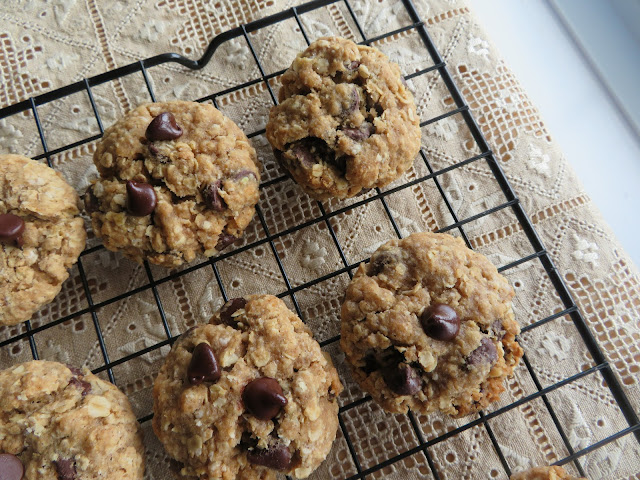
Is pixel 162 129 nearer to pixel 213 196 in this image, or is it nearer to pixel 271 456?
pixel 213 196

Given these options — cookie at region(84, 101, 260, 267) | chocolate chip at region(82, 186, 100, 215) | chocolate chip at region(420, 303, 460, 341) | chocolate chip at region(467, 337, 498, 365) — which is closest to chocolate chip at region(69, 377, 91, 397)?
cookie at region(84, 101, 260, 267)

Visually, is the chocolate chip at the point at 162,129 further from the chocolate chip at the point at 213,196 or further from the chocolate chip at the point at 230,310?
the chocolate chip at the point at 230,310

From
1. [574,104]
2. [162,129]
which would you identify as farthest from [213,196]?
[574,104]

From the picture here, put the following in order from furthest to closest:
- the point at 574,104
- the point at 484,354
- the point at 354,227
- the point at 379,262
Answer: the point at 574,104 < the point at 354,227 < the point at 379,262 < the point at 484,354

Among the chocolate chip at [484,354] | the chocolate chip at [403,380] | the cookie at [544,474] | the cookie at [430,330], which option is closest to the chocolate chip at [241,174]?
the cookie at [430,330]

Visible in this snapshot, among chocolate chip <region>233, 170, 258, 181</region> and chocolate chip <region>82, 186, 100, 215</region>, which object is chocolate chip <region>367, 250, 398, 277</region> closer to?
chocolate chip <region>233, 170, 258, 181</region>

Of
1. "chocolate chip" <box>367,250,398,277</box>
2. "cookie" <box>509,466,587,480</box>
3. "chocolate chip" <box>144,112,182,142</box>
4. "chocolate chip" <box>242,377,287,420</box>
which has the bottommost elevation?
"cookie" <box>509,466,587,480</box>
